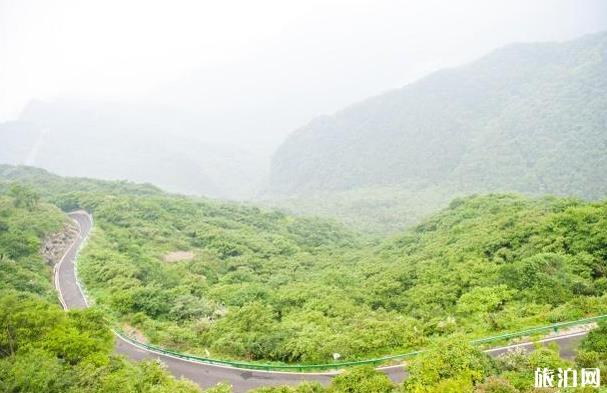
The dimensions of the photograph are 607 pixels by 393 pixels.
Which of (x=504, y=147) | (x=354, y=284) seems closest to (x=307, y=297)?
(x=354, y=284)

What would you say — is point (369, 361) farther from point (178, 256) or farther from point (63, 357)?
point (178, 256)

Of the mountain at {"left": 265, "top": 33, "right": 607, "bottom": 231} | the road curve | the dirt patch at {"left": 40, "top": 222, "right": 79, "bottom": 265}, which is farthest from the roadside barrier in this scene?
the mountain at {"left": 265, "top": 33, "right": 607, "bottom": 231}

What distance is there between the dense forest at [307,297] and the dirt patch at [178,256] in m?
0.38

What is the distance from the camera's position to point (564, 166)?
124062 mm

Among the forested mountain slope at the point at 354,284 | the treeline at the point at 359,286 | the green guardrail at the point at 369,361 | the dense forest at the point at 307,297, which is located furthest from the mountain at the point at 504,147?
the green guardrail at the point at 369,361

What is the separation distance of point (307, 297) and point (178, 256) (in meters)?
21.5

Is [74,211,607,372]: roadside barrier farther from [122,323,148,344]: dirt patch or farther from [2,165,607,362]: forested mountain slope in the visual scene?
[122,323,148,344]: dirt patch

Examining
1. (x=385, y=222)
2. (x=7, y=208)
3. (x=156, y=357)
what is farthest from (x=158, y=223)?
(x=385, y=222)

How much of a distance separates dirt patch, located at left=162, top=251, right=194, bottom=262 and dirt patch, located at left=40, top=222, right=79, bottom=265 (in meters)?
10.2

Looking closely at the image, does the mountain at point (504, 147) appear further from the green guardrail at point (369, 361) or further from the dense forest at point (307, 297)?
the green guardrail at point (369, 361)

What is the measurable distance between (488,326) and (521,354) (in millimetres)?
5939

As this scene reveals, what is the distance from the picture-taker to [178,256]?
50312mm

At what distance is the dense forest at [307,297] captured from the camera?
55.6ft

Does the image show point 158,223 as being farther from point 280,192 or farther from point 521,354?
point 280,192
